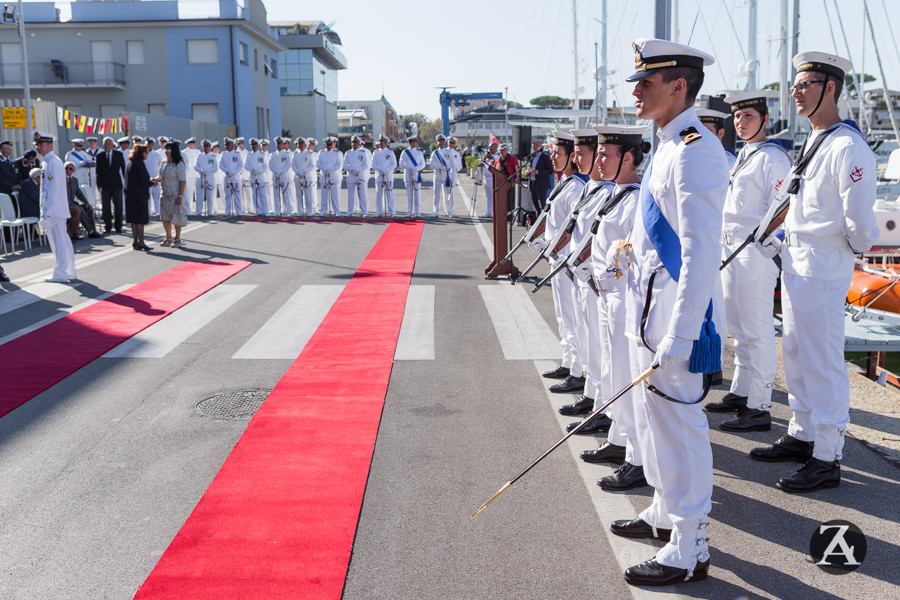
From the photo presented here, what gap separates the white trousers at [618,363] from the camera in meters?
4.76

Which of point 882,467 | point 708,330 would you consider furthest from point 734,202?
point 708,330

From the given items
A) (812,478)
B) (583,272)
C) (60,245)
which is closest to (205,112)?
(60,245)

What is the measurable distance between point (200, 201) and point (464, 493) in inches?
795

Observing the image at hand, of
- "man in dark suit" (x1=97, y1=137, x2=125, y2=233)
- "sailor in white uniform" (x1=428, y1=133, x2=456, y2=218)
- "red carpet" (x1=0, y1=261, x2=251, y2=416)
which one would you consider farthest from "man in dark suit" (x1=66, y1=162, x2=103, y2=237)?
"sailor in white uniform" (x1=428, y1=133, x2=456, y2=218)

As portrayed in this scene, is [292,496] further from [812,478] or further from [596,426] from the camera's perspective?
[812,478]

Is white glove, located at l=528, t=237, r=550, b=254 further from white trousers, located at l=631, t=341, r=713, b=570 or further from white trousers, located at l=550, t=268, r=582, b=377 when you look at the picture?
white trousers, located at l=631, t=341, r=713, b=570

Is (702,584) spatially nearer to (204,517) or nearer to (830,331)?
(830,331)

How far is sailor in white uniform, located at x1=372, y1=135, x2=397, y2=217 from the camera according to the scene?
22656 millimetres

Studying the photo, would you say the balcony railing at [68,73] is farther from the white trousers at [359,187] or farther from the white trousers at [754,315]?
the white trousers at [754,315]

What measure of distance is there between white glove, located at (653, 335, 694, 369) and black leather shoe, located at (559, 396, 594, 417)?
2.67 meters

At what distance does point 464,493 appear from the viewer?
462 centimetres

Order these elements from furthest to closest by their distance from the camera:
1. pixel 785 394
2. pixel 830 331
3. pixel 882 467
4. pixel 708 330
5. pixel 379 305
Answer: pixel 379 305, pixel 785 394, pixel 882 467, pixel 830 331, pixel 708 330

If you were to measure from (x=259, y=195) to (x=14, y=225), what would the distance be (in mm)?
8963

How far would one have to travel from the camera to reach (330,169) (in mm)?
22781
